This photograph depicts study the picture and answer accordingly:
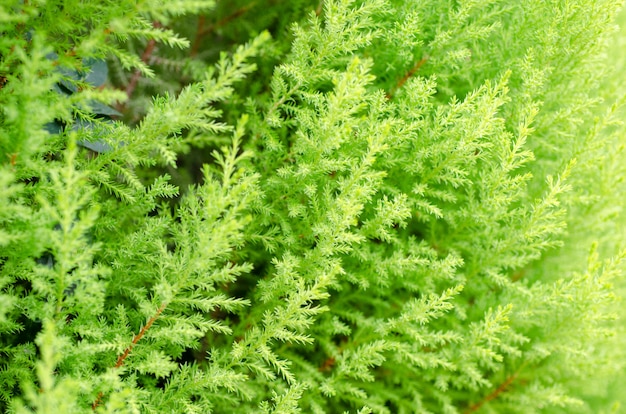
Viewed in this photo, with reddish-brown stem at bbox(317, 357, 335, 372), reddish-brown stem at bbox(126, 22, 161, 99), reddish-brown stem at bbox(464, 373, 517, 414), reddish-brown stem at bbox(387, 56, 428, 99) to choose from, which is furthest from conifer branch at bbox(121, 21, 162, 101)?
reddish-brown stem at bbox(464, 373, 517, 414)

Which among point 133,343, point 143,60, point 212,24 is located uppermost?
point 212,24

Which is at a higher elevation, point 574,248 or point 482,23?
point 482,23

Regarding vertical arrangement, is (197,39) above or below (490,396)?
above

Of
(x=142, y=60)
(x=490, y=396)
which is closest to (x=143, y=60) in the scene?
(x=142, y=60)

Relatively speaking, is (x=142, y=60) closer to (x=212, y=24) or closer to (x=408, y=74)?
(x=212, y=24)

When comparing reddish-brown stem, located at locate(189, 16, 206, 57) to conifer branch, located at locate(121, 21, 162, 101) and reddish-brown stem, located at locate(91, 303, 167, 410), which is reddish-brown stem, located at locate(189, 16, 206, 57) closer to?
conifer branch, located at locate(121, 21, 162, 101)

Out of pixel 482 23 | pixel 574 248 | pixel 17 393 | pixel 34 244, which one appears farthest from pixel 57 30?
pixel 574 248

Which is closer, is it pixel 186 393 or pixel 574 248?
pixel 186 393

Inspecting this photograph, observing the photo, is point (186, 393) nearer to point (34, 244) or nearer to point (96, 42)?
point (34, 244)
